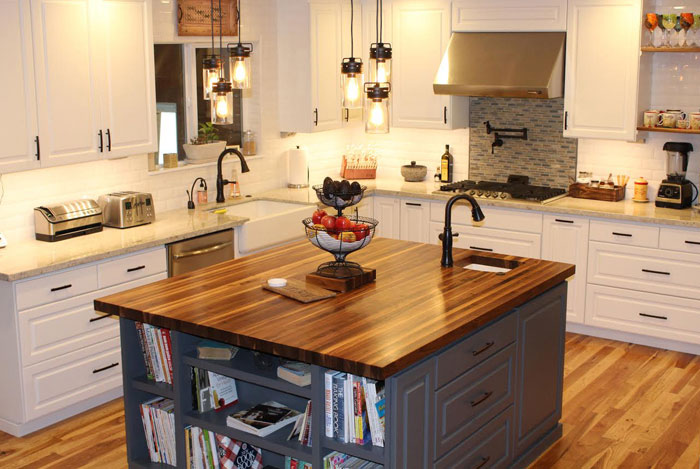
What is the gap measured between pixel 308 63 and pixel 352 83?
2706mm

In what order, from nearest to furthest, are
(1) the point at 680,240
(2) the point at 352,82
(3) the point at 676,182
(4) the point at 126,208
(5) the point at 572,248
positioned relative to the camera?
(2) the point at 352,82
(4) the point at 126,208
(1) the point at 680,240
(3) the point at 676,182
(5) the point at 572,248

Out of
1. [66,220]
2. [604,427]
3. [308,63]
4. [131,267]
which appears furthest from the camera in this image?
[308,63]

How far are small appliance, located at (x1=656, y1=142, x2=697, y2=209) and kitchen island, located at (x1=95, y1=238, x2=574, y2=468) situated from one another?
2067 mm

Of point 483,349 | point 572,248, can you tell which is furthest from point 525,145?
point 483,349

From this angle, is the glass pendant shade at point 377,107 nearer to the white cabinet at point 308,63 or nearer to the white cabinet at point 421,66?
the white cabinet at point 308,63

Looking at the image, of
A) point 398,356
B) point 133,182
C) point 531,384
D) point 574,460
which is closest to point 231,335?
point 398,356

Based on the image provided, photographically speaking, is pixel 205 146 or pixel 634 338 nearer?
pixel 634 338

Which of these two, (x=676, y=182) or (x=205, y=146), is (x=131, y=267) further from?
(x=676, y=182)

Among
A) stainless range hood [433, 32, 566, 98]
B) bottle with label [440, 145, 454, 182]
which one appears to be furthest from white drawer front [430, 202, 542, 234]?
stainless range hood [433, 32, 566, 98]

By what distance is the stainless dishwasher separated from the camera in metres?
5.75

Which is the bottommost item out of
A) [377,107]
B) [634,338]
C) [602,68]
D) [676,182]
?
[634,338]

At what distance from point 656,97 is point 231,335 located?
4.47m

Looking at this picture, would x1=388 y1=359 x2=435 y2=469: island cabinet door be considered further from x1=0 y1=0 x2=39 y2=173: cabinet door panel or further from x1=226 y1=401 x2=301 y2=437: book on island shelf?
x1=0 y1=0 x2=39 y2=173: cabinet door panel

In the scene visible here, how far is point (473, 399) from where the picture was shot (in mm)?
4086
